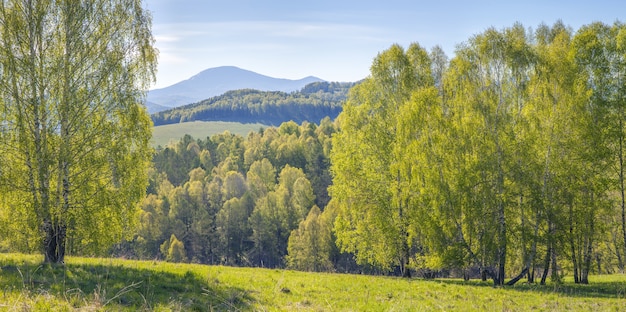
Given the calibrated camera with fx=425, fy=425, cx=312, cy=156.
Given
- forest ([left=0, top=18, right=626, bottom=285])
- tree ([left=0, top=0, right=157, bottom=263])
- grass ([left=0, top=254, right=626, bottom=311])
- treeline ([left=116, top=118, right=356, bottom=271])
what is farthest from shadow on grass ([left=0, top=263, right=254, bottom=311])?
treeline ([left=116, top=118, right=356, bottom=271])

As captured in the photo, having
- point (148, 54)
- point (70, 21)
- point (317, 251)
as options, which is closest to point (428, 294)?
point (148, 54)

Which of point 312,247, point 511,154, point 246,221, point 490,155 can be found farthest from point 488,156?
point 246,221

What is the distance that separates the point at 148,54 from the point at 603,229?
2898 cm

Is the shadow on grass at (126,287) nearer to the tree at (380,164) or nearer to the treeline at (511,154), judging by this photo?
the treeline at (511,154)

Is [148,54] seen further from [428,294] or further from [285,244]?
[285,244]

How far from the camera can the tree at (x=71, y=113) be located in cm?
1786

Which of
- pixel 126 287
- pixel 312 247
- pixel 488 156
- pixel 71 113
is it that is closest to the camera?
pixel 126 287

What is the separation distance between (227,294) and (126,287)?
362cm

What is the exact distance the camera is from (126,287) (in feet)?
34.6

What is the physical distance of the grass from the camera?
411 inches

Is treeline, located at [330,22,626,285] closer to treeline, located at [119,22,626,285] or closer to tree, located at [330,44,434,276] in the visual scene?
treeline, located at [119,22,626,285]

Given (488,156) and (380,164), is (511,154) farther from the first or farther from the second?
(380,164)

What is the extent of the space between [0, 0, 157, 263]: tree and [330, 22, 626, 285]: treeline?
53.8 ft

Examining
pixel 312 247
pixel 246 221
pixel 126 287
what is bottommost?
pixel 312 247
